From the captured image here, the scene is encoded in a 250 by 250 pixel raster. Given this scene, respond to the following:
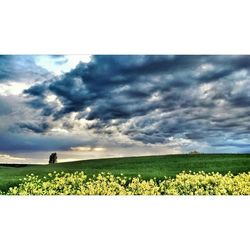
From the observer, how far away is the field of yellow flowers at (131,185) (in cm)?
576

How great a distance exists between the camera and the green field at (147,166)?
5754mm

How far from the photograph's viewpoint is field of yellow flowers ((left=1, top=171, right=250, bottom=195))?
18.9ft

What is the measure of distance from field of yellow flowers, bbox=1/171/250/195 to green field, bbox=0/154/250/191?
53mm

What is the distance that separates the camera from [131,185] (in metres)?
5.82

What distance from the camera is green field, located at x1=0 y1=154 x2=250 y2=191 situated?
18.9 ft

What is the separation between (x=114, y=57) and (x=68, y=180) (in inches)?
53.8

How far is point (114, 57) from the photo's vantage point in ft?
18.9

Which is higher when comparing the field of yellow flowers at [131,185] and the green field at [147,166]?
the green field at [147,166]

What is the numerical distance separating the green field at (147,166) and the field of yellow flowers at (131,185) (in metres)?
0.05

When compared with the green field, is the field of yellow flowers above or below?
below

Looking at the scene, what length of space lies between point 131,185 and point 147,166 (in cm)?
26
